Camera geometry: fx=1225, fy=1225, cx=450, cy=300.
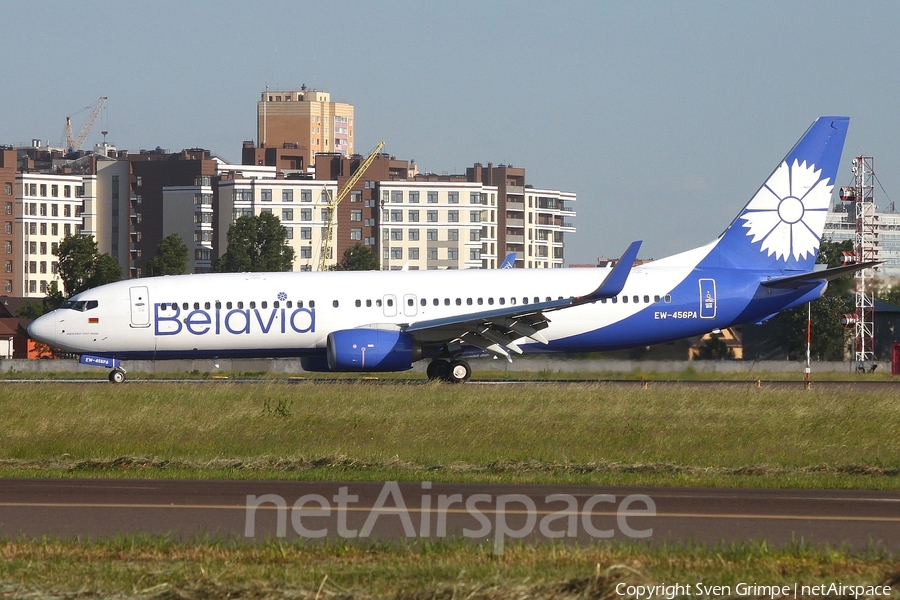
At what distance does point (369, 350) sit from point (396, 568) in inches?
856

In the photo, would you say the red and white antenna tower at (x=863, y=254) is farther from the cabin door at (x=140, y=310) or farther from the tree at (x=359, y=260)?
the tree at (x=359, y=260)

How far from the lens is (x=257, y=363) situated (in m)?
51.6

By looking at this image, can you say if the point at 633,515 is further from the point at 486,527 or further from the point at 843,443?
the point at 843,443

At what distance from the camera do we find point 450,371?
34.0 metres

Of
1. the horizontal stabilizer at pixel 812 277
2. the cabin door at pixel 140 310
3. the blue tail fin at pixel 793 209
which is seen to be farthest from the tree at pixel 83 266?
the horizontal stabilizer at pixel 812 277

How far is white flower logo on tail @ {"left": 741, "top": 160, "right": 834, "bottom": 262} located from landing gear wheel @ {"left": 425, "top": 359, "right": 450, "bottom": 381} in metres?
9.99

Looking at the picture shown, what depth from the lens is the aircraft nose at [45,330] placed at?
34250 millimetres

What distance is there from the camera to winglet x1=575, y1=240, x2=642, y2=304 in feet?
103

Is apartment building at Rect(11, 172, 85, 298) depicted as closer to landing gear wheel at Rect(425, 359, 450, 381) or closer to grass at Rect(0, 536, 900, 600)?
landing gear wheel at Rect(425, 359, 450, 381)

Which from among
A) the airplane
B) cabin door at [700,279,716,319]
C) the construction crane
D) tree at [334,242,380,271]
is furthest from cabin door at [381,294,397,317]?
the construction crane

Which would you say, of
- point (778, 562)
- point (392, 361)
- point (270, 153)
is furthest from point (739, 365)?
point (270, 153)

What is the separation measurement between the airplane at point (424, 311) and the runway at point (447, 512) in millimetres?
17446

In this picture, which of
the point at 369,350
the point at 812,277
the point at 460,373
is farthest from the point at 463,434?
the point at 812,277

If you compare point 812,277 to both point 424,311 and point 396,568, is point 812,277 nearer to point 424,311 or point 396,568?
point 424,311
